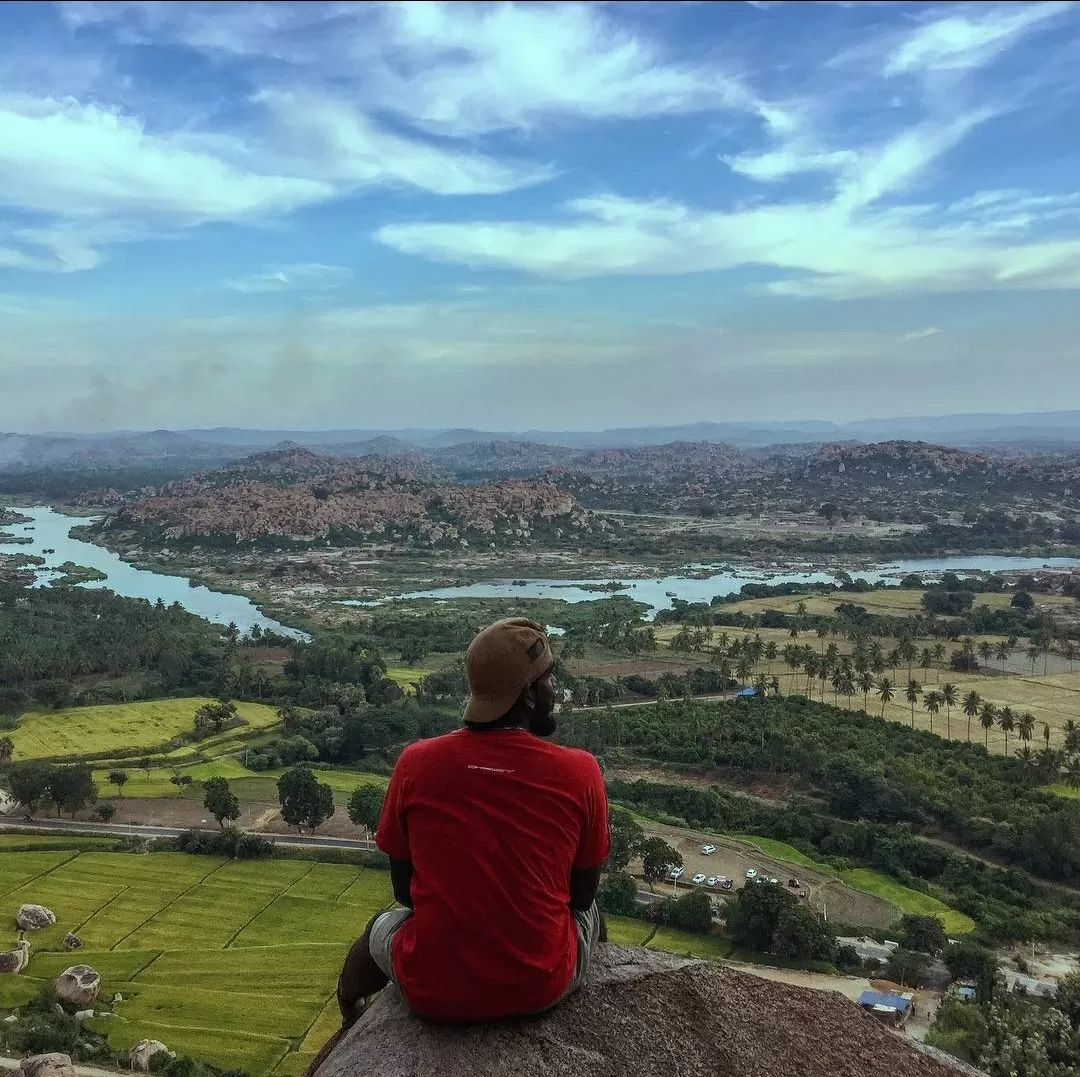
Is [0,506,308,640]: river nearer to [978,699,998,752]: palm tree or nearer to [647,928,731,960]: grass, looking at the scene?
[978,699,998,752]: palm tree

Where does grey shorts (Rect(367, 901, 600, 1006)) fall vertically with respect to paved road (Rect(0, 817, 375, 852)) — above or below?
above

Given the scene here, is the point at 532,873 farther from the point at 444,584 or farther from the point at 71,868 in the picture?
the point at 444,584

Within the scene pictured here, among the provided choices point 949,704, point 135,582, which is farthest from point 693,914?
point 135,582

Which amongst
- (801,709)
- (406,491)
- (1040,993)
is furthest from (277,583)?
(1040,993)

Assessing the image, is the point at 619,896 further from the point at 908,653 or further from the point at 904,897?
the point at 908,653

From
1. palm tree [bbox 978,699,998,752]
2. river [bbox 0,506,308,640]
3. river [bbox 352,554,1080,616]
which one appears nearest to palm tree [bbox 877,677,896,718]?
palm tree [bbox 978,699,998,752]

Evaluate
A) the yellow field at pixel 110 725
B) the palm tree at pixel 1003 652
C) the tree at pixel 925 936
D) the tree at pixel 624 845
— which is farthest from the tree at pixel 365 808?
the palm tree at pixel 1003 652
